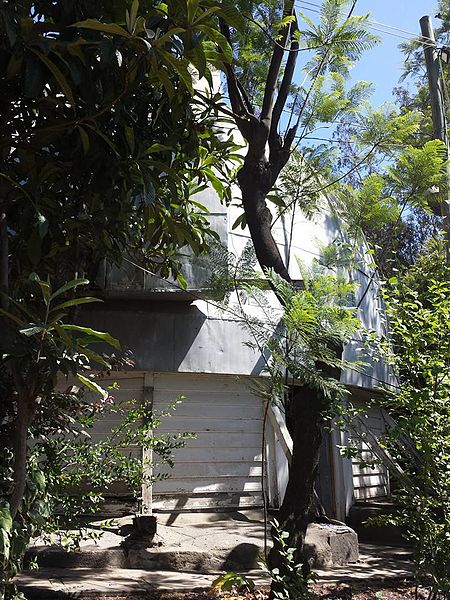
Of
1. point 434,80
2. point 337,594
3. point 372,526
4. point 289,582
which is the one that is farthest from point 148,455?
point 434,80

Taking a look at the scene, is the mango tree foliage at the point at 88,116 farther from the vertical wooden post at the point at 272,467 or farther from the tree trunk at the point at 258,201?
the vertical wooden post at the point at 272,467

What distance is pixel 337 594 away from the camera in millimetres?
5957

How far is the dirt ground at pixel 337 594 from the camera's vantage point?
5.52 m

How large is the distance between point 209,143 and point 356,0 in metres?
2.04

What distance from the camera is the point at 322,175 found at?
7.34 metres

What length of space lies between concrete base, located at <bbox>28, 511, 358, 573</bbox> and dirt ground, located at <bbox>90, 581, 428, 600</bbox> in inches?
16.5

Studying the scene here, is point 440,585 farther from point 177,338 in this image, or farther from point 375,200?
point 177,338

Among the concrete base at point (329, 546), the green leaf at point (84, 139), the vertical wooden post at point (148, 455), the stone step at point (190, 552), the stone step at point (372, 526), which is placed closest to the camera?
the green leaf at point (84, 139)

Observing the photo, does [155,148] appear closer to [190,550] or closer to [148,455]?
[190,550]

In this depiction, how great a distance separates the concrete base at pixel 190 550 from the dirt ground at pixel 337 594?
420 mm

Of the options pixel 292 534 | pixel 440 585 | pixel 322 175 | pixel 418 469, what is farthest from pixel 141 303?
pixel 440 585

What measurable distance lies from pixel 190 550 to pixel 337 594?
5.34 ft

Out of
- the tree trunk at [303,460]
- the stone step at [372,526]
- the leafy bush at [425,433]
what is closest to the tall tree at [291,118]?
the tree trunk at [303,460]

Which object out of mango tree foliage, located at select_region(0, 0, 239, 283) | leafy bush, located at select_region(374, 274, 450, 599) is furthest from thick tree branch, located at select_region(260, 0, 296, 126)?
leafy bush, located at select_region(374, 274, 450, 599)
